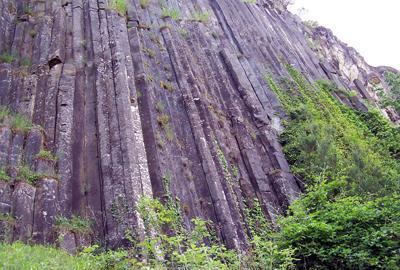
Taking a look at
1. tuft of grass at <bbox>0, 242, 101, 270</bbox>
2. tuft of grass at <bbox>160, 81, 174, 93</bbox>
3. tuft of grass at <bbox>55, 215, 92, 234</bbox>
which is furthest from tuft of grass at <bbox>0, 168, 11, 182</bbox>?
tuft of grass at <bbox>160, 81, 174, 93</bbox>

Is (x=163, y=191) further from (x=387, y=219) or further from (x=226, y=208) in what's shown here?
(x=387, y=219)

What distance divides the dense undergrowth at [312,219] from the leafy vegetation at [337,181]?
27 millimetres

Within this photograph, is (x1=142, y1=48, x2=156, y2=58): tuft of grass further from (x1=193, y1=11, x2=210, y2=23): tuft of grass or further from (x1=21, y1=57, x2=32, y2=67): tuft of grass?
(x1=193, y1=11, x2=210, y2=23): tuft of grass

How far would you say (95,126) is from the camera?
528 inches

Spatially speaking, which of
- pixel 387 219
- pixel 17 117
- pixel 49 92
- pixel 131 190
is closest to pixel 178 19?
pixel 49 92

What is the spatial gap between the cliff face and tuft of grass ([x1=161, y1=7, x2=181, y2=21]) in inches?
2.5

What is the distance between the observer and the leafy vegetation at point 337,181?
32.4 ft

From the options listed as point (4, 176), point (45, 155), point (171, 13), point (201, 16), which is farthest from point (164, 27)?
point (4, 176)

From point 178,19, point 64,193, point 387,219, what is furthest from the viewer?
point 178,19

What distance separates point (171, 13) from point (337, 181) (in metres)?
12.6

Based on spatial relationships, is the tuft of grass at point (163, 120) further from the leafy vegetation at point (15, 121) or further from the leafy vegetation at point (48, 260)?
the leafy vegetation at point (48, 260)

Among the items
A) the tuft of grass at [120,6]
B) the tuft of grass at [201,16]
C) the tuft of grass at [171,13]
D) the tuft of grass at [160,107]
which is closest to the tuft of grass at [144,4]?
the tuft of grass at [171,13]

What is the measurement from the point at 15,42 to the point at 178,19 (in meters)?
8.19

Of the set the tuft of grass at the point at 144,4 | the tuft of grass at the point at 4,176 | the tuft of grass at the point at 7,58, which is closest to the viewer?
the tuft of grass at the point at 4,176
